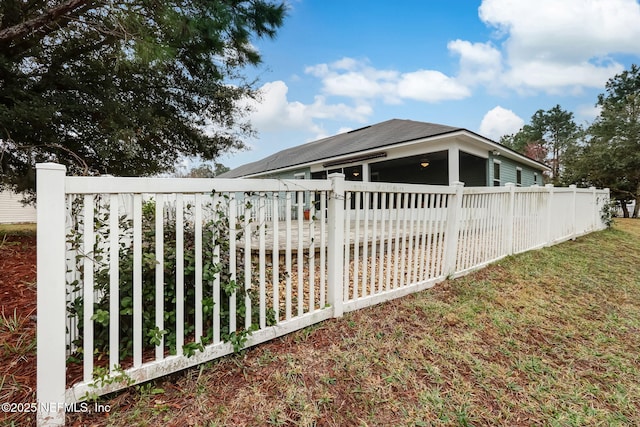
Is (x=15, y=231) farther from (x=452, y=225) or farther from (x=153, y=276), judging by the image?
(x=452, y=225)

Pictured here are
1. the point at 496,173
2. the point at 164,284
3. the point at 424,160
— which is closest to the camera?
the point at 164,284

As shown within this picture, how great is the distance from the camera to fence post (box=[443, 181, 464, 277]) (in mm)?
3830

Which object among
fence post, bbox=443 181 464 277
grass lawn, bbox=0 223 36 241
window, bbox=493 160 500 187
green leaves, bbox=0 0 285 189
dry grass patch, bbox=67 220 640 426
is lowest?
dry grass patch, bbox=67 220 640 426

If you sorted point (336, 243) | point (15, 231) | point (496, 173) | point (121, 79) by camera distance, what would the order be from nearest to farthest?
point (336, 243)
point (121, 79)
point (15, 231)
point (496, 173)

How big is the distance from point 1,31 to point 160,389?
5.64 metres

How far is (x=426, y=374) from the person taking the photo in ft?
6.88

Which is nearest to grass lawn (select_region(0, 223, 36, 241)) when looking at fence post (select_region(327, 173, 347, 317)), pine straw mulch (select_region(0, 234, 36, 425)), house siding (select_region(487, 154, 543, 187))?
pine straw mulch (select_region(0, 234, 36, 425))

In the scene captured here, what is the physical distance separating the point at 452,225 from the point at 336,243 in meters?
1.92

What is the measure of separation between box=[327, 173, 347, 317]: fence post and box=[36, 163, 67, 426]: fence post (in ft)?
6.08

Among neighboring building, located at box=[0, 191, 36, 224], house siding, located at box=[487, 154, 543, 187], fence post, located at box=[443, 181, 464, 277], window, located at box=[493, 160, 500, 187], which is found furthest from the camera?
neighboring building, located at box=[0, 191, 36, 224]

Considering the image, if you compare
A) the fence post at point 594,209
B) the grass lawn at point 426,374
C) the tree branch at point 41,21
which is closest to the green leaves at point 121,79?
the tree branch at point 41,21

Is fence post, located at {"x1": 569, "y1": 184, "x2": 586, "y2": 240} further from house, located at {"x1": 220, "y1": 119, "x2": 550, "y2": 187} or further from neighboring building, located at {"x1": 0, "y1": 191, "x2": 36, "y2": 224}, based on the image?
neighboring building, located at {"x1": 0, "y1": 191, "x2": 36, "y2": 224}

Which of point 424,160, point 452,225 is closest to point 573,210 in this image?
point 424,160

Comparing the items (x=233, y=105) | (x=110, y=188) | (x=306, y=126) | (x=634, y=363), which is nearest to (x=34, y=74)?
(x=233, y=105)
